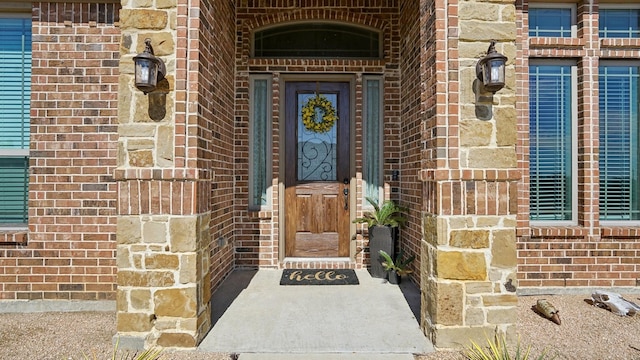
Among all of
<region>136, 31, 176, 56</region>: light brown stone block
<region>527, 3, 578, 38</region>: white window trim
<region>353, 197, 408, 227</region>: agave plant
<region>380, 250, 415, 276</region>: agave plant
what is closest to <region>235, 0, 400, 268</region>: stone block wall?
<region>353, 197, 408, 227</region>: agave plant

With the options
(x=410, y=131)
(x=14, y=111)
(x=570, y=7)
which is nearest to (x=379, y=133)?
(x=410, y=131)

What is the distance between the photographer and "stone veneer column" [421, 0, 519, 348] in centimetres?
258

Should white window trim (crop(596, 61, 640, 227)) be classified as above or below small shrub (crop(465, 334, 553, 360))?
above

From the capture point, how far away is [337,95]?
4.59 m

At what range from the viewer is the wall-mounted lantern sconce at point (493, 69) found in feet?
8.09

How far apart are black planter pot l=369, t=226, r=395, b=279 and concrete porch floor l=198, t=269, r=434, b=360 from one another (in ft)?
0.39

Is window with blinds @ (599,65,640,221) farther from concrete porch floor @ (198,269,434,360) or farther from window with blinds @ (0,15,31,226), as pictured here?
window with blinds @ (0,15,31,226)

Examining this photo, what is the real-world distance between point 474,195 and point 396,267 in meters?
1.55

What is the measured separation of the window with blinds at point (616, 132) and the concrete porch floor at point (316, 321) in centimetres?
237

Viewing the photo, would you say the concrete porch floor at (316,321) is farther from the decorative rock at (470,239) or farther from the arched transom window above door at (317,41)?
the arched transom window above door at (317,41)

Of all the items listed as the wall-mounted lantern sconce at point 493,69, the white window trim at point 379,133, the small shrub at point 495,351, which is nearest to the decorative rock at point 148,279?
the small shrub at point 495,351

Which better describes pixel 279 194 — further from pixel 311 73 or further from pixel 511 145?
pixel 511 145

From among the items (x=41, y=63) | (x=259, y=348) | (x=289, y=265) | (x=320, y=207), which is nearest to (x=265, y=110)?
(x=320, y=207)

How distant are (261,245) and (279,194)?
2.21 ft
